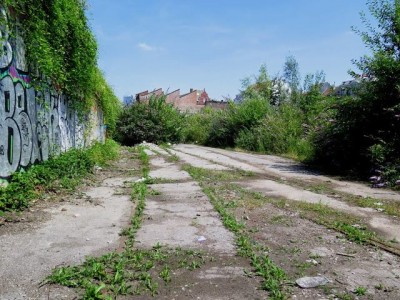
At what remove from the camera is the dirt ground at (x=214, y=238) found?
8.49 ft

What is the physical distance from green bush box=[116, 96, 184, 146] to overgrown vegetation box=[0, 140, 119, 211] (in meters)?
15.7

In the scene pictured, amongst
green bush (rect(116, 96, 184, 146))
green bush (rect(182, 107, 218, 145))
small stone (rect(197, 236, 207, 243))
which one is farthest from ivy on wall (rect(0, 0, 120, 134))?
green bush (rect(182, 107, 218, 145))

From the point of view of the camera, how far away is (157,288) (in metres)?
2.56

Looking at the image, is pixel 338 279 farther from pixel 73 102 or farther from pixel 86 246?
pixel 73 102

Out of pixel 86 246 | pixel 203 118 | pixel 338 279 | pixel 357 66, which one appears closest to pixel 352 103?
pixel 357 66

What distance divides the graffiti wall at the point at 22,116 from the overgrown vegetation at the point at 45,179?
165 mm

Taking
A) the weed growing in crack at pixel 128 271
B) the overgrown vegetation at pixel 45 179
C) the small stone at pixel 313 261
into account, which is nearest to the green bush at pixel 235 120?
the overgrown vegetation at pixel 45 179

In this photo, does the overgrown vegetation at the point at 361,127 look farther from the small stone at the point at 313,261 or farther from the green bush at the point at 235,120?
the small stone at the point at 313,261

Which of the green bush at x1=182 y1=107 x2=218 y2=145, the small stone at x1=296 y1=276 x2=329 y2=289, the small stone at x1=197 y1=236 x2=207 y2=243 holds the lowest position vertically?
the small stone at x1=296 y1=276 x2=329 y2=289

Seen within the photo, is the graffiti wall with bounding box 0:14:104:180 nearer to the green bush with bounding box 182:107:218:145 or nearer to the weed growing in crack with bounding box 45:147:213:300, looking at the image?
the weed growing in crack with bounding box 45:147:213:300

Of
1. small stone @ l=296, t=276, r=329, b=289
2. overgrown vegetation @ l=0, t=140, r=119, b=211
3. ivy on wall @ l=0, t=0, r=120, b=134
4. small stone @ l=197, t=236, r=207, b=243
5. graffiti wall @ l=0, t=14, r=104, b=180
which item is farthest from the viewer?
ivy on wall @ l=0, t=0, r=120, b=134

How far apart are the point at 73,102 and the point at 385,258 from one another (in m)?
7.68

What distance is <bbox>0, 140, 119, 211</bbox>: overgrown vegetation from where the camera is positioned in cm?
457

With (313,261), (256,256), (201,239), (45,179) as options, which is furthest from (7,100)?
(313,261)
